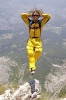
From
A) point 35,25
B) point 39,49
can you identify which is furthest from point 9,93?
point 35,25

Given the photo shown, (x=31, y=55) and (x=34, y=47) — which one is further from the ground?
(x=34, y=47)

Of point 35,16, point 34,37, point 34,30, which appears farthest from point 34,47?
point 35,16

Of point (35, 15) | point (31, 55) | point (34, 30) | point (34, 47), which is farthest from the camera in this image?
point (34, 47)

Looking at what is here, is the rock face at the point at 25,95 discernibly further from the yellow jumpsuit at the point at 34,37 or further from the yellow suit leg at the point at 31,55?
the yellow jumpsuit at the point at 34,37

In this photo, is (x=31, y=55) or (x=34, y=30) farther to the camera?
(x=34, y=30)

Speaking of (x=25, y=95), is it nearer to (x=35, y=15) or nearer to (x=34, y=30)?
(x=34, y=30)

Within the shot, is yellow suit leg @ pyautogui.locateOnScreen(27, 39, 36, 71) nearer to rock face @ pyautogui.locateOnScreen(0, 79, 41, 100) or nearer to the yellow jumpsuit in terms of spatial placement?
the yellow jumpsuit

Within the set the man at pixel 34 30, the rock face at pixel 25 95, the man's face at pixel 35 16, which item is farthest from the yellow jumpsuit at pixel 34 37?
the rock face at pixel 25 95

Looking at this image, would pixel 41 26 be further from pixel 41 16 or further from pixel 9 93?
pixel 9 93

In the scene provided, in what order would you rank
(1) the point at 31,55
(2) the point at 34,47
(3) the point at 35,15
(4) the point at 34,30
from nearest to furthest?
(1) the point at 31,55 → (3) the point at 35,15 → (4) the point at 34,30 → (2) the point at 34,47

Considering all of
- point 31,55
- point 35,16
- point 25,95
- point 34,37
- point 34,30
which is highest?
point 35,16

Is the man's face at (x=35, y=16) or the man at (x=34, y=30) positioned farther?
the man at (x=34, y=30)
